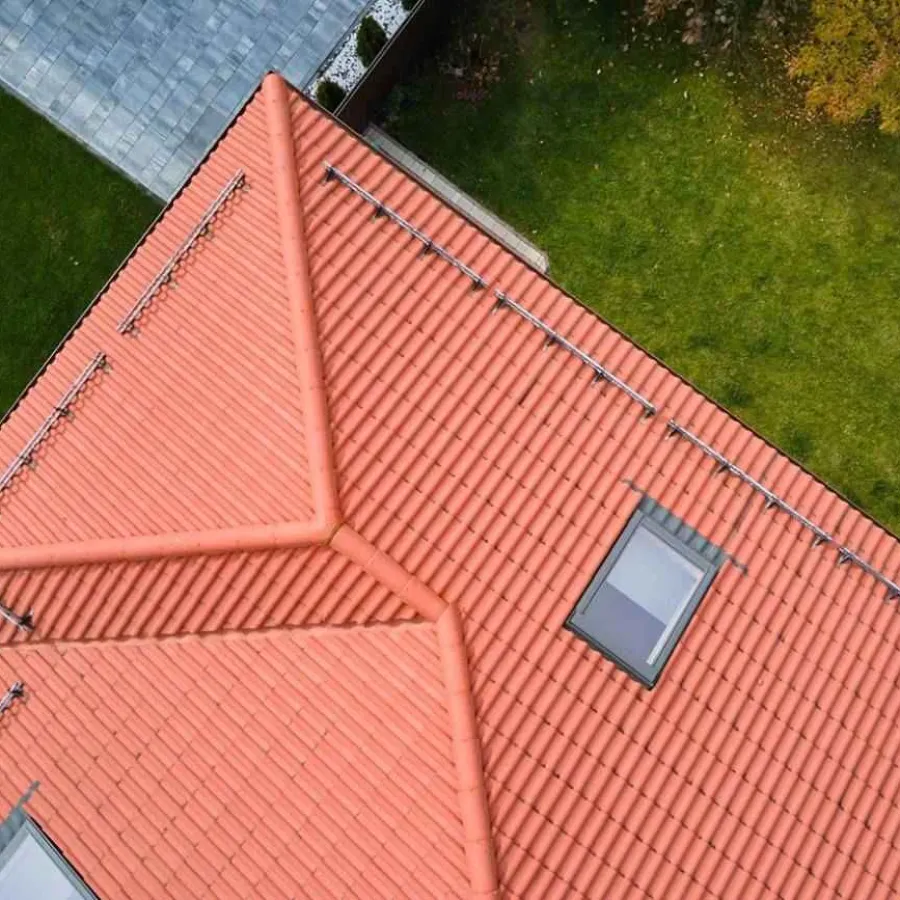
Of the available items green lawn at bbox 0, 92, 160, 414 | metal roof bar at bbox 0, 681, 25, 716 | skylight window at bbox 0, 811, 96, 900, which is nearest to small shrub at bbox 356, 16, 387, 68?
green lawn at bbox 0, 92, 160, 414

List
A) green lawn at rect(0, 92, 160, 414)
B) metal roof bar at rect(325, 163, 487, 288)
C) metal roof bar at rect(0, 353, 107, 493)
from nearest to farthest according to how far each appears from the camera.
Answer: metal roof bar at rect(325, 163, 487, 288) < metal roof bar at rect(0, 353, 107, 493) < green lawn at rect(0, 92, 160, 414)

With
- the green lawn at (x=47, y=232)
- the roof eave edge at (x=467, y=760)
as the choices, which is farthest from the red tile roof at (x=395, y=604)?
the green lawn at (x=47, y=232)

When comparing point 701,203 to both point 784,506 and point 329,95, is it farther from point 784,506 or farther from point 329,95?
point 784,506

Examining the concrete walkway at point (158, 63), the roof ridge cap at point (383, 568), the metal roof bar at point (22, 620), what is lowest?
the metal roof bar at point (22, 620)

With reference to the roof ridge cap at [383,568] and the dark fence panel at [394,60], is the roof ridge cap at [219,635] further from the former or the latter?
the dark fence panel at [394,60]

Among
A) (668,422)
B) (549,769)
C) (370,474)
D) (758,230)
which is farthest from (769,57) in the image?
(549,769)

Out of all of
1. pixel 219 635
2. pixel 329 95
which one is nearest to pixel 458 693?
pixel 219 635

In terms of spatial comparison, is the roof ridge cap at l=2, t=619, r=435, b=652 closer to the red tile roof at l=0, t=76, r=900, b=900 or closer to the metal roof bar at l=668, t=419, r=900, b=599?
the red tile roof at l=0, t=76, r=900, b=900
